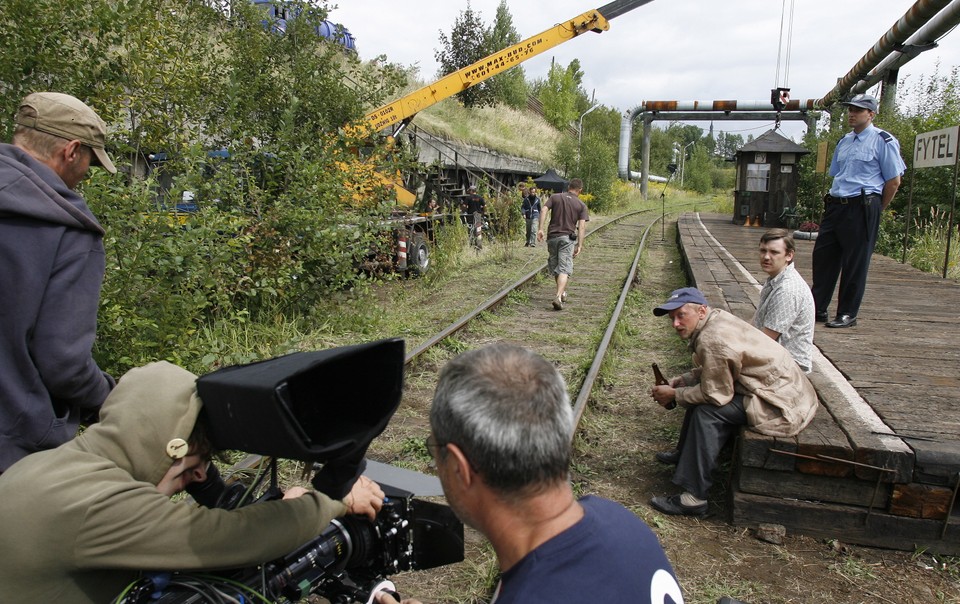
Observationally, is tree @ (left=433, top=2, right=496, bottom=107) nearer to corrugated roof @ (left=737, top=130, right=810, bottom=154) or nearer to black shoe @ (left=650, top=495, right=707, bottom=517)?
corrugated roof @ (left=737, top=130, right=810, bottom=154)

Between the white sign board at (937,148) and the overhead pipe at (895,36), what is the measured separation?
3685 millimetres

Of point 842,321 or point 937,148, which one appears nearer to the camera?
point 842,321

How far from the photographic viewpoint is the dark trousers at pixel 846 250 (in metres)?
5.82

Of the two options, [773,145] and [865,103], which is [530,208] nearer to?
[773,145]

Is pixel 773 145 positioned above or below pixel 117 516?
above

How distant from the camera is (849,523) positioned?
3592 mm

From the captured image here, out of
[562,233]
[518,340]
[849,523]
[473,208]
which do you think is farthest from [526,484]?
[473,208]

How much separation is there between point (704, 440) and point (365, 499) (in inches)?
96.5

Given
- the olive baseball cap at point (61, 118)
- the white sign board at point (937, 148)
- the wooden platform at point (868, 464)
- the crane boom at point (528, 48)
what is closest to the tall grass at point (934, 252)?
the white sign board at point (937, 148)

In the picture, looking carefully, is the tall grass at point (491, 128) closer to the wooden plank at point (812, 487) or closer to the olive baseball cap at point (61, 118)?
the wooden plank at point (812, 487)

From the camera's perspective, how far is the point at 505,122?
113ft

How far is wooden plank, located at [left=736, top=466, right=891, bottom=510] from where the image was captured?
355 centimetres

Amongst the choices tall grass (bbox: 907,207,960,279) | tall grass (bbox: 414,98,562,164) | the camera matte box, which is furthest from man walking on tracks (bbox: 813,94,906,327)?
tall grass (bbox: 414,98,562,164)

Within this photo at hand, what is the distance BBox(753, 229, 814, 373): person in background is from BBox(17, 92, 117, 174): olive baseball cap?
372 cm
